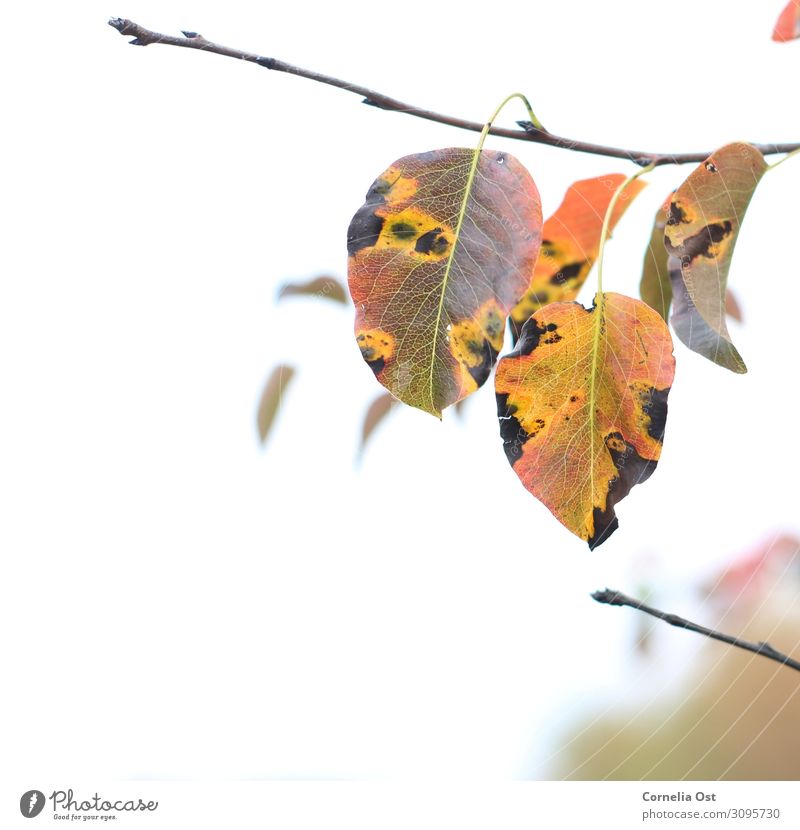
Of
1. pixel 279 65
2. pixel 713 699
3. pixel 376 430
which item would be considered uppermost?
pixel 279 65

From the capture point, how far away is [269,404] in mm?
334

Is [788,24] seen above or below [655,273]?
above

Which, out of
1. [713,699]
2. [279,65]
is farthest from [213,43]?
[713,699]

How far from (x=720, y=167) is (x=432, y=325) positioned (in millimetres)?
99

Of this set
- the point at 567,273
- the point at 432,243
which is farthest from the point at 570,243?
the point at 432,243

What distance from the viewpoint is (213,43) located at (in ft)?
0.69

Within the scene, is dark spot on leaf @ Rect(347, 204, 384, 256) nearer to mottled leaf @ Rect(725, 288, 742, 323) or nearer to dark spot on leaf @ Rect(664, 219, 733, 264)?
dark spot on leaf @ Rect(664, 219, 733, 264)

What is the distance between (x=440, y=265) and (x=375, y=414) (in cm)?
13

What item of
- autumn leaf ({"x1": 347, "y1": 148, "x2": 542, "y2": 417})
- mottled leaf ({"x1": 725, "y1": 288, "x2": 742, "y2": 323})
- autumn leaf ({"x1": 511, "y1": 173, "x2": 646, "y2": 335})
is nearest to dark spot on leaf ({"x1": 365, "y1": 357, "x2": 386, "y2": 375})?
autumn leaf ({"x1": 347, "y1": 148, "x2": 542, "y2": 417})

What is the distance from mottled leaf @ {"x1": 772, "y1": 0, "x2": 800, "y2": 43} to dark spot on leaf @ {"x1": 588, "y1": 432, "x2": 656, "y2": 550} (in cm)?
22

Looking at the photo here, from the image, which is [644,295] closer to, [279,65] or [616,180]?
[616,180]

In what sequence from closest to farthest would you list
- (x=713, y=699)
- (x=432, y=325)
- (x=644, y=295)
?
(x=432, y=325) < (x=644, y=295) < (x=713, y=699)

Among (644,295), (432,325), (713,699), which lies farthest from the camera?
(713,699)

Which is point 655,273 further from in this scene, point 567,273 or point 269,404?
point 269,404
